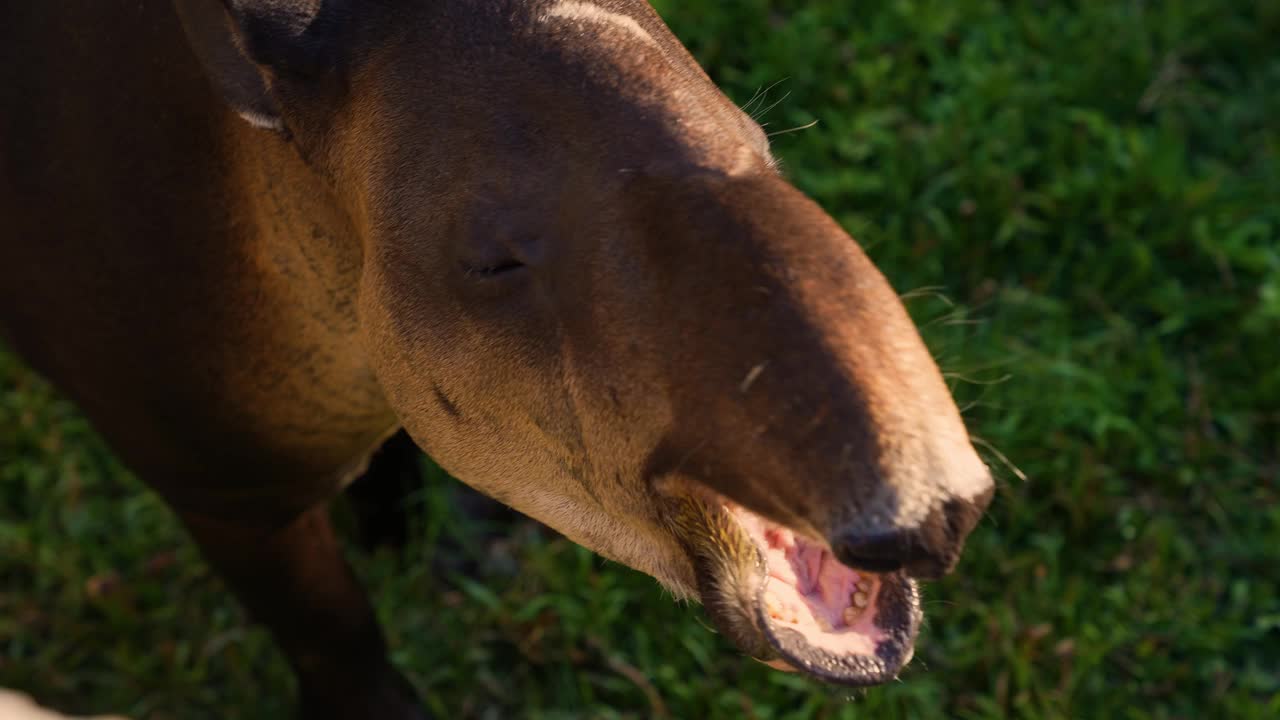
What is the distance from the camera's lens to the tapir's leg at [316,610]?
10.4 feet

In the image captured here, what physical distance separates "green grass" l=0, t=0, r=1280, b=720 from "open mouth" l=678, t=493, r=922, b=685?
1.53 metres

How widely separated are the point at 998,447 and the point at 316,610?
1.98 metres

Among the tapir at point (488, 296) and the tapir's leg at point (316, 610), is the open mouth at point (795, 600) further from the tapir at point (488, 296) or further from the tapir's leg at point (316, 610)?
the tapir's leg at point (316, 610)

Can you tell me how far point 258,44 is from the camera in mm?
2160

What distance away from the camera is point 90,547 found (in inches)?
162

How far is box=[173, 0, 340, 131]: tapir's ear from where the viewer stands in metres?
2.15

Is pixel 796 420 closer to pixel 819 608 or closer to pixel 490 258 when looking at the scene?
pixel 819 608

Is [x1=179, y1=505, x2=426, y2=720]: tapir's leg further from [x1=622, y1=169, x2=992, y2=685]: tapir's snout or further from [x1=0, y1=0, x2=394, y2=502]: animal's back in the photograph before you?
[x1=622, y1=169, x2=992, y2=685]: tapir's snout

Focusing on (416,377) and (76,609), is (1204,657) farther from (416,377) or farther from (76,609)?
(76,609)

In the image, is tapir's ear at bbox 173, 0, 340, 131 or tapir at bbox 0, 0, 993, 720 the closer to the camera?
tapir at bbox 0, 0, 993, 720

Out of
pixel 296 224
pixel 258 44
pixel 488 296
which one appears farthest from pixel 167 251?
pixel 488 296

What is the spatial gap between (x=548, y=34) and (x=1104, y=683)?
7.95ft

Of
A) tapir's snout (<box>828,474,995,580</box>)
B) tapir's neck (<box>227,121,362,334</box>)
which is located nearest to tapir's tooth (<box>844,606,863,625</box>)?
tapir's snout (<box>828,474,995,580</box>)

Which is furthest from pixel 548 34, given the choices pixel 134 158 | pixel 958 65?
pixel 958 65
